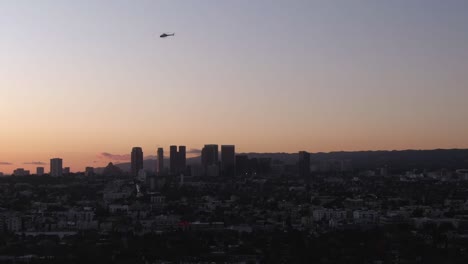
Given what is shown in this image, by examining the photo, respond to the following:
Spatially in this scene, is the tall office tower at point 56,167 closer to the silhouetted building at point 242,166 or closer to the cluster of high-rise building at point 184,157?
the cluster of high-rise building at point 184,157

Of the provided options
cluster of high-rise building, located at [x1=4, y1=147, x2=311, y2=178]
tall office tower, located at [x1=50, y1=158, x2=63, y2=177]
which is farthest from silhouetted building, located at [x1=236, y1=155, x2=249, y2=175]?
tall office tower, located at [x1=50, y1=158, x2=63, y2=177]

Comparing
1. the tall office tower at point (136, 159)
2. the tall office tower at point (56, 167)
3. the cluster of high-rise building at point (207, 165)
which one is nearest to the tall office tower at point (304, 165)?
the cluster of high-rise building at point (207, 165)

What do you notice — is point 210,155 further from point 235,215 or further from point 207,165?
point 235,215

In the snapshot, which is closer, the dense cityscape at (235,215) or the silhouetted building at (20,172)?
the dense cityscape at (235,215)

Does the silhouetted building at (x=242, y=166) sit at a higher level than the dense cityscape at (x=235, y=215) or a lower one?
higher

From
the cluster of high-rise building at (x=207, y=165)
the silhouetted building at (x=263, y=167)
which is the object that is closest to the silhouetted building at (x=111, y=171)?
the cluster of high-rise building at (x=207, y=165)

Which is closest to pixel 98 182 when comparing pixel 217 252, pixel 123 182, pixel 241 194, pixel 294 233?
pixel 123 182

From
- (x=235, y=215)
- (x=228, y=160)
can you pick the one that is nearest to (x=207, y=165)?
(x=228, y=160)

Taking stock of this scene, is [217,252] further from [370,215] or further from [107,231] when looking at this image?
[370,215]
